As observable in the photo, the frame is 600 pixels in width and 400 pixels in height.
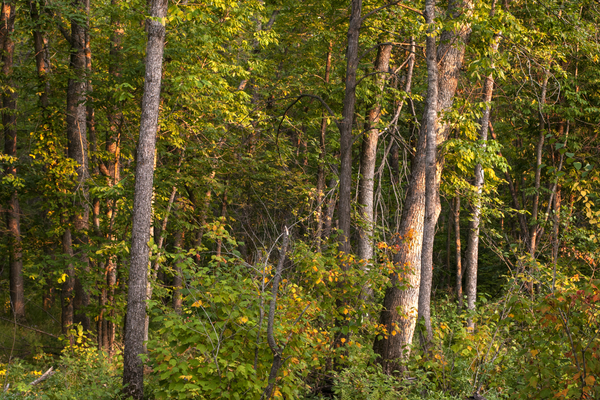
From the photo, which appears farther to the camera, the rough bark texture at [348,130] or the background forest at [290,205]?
the rough bark texture at [348,130]

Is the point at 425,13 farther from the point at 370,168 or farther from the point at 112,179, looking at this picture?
the point at 112,179

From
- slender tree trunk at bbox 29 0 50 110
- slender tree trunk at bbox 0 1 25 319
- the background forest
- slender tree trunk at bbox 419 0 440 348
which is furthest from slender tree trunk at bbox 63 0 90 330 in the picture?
slender tree trunk at bbox 419 0 440 348

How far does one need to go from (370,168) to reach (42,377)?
8.94 metres

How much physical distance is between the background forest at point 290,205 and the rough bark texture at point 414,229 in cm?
4

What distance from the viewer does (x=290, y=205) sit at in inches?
624

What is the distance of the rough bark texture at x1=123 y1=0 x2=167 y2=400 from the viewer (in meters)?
7.46

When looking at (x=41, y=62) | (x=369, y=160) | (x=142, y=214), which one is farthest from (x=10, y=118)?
(x=369, y=160)

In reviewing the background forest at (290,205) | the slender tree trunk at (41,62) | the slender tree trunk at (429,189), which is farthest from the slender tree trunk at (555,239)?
the slender tree trunk at (41,62)

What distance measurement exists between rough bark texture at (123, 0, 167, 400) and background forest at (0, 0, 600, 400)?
4 cm

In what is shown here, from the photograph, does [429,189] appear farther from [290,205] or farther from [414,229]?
[290,205]

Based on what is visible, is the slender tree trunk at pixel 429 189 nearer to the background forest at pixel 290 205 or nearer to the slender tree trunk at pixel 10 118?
the background forest at pixel 290 205

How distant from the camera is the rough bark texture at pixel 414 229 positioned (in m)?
8.53

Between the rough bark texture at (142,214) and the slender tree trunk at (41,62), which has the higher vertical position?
the slender tree trunk at (41,62)

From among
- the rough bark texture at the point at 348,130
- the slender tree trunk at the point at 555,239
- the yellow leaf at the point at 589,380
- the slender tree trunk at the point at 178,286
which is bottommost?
the slender tree trunk at the point at 178,286
